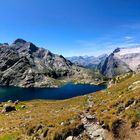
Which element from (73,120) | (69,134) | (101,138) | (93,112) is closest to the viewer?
(101,138)

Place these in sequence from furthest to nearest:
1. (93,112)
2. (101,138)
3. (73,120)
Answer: (93,112)
(73,120)
(101,138)

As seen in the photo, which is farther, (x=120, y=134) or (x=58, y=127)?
(x=58, y=127)

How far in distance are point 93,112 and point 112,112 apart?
4534mm

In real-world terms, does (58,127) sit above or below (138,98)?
below

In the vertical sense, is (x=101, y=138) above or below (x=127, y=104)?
below

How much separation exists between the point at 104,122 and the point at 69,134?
4231 mm

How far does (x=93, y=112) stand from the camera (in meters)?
34.2

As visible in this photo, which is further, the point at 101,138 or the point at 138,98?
the point at 138,98

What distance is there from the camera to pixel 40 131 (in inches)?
1187

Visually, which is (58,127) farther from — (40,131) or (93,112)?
(93,112)

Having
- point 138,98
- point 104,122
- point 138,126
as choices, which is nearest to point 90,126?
point 104,122

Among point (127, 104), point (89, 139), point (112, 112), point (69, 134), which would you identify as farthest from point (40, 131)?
point (127, 104)

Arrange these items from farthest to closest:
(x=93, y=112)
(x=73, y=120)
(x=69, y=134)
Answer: (x=93, y=112) < (x=73, y=120) < (x=69, y=134)

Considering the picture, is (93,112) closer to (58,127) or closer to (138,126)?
(58,127)
